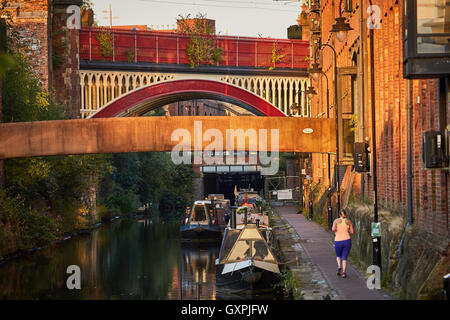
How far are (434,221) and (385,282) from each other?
221cm

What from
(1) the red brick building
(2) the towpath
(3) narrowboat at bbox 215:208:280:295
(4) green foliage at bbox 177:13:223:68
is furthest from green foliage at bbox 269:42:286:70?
(3) narrowboat at bbox 215:208:280:295

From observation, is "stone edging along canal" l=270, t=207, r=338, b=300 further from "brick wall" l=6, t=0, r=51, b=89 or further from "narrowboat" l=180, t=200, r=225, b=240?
"brick wall" l=6, t=0, r=51, b=89

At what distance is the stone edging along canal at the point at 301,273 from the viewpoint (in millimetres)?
19234

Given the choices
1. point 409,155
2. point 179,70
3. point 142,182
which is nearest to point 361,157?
point 409,155

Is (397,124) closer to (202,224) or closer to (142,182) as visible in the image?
(202,224)

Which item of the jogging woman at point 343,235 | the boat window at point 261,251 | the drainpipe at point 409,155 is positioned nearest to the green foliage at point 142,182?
the boat window at point 261,251

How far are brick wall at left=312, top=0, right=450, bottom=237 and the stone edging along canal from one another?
2.89m

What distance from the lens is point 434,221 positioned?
697 inches

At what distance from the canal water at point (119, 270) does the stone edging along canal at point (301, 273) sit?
2.32 metres

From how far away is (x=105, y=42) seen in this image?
55375mm

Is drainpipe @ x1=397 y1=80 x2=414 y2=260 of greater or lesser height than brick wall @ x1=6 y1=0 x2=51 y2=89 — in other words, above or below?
below

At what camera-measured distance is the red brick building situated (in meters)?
17.1
